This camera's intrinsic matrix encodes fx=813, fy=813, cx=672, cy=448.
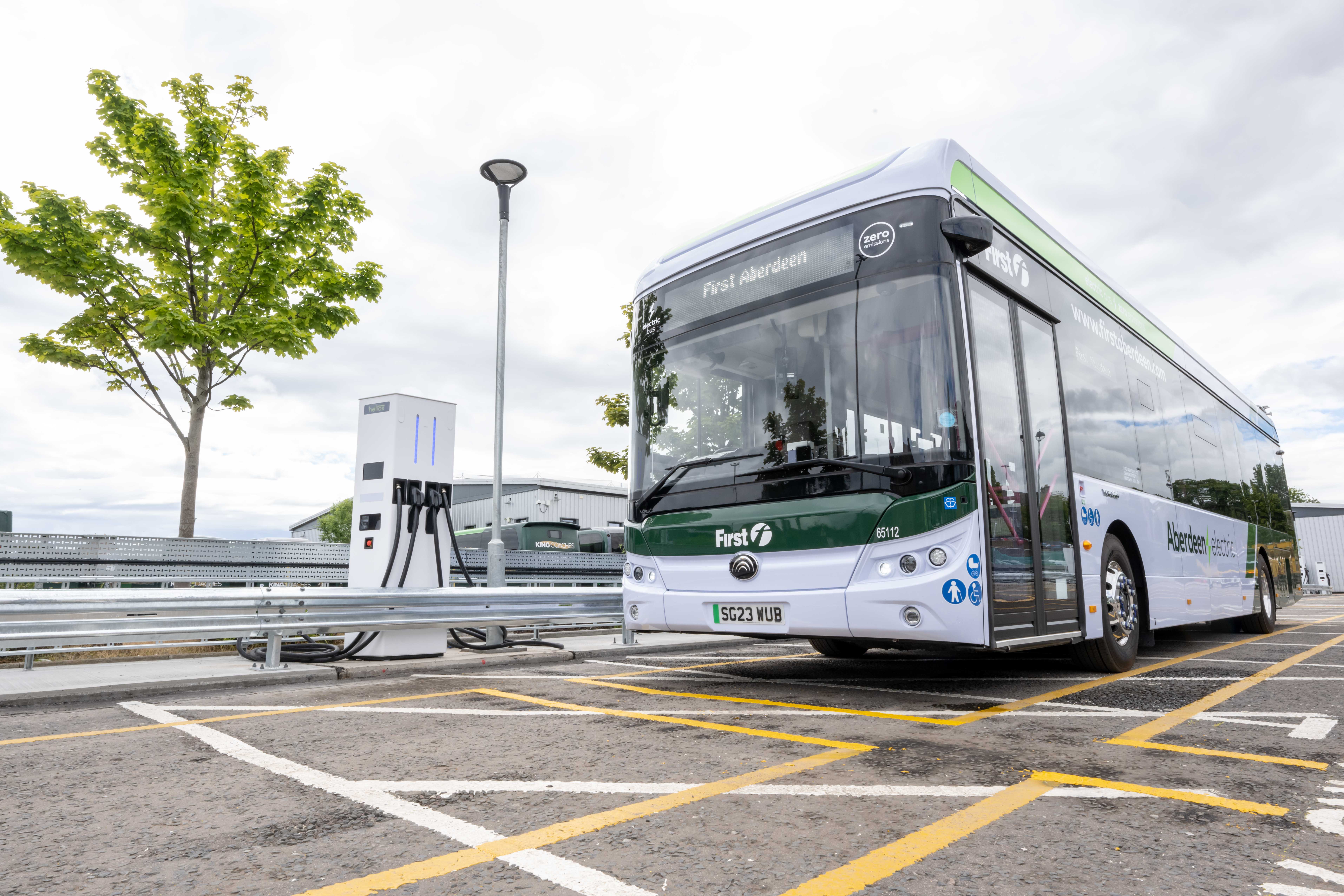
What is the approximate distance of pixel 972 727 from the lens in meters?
4.62

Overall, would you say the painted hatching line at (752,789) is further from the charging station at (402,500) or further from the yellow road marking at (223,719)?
the charging station at (402,500)

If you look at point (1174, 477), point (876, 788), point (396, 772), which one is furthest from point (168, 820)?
point (1174, 477)

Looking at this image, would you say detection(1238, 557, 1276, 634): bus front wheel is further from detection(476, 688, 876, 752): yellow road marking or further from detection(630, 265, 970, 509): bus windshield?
detection(476, 688, 876, 752): yellow road marking

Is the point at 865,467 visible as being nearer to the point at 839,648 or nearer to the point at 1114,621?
the point at 1114,621

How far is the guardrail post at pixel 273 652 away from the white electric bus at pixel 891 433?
312cm

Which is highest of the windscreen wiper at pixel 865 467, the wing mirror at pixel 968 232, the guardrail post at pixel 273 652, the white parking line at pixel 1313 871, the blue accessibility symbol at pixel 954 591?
the wing mirror at pixel 968 232

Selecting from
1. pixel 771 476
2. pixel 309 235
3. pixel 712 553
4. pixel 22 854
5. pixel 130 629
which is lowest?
pixel 22 854

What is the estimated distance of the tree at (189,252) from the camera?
1182 cm

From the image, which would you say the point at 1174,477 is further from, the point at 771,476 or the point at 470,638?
the point at 470,638

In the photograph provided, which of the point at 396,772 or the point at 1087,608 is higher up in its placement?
the point at 1087,608

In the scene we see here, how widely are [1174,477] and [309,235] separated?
501 inches

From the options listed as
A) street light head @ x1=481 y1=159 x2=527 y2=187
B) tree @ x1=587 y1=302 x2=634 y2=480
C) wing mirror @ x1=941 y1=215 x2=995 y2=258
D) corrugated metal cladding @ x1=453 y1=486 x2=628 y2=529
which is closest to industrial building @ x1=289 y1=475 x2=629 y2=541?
corrugated metal cladding @ x1=453 y1=486 x2=628 y2=529

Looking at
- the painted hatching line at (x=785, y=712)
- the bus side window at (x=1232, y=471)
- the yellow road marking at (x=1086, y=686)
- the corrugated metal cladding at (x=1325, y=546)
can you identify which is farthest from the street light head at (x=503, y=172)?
the corrugated metal cladding at (x=1325, y=546)

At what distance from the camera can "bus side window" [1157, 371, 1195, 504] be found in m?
8.63
